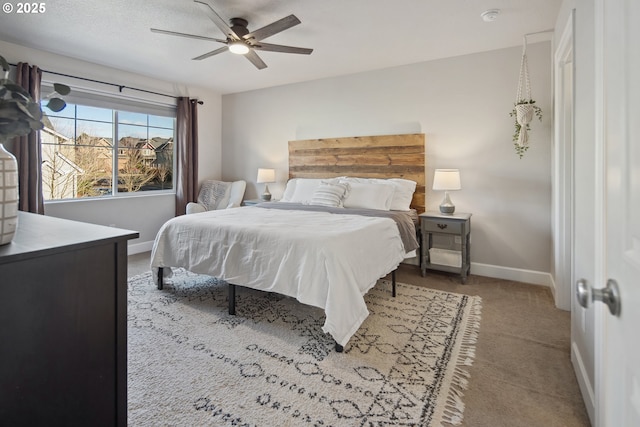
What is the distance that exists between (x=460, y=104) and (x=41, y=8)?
4.07 m

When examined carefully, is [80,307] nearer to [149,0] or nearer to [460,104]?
[149,0]

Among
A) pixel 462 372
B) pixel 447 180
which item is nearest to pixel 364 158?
pixel 447 180

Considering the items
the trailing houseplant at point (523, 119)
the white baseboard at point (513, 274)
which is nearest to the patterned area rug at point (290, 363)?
the white baseboard at point (513, 274)

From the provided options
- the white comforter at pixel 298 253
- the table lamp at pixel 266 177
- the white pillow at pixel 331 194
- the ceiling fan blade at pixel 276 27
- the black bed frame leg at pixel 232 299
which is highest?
the ceiling fan blade at pixel 276 27

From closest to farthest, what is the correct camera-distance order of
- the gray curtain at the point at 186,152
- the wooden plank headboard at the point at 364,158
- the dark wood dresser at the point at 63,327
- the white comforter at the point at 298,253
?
the dark wood dresser at the point at 63,327, the white comforter at the point at 298,253, the wooden plank headboard at the point at 364,158, the gray curtain at the point at 186,152

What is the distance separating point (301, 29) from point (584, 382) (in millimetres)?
3306

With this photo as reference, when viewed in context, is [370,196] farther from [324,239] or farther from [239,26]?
[239,26]

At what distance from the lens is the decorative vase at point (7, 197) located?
822mm

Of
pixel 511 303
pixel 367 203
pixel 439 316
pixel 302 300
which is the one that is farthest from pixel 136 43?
pixel 511 303

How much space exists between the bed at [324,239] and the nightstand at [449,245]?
22 cm

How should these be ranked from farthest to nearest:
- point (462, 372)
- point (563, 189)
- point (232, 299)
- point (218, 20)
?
point (563, 189) < point (232, 299) < point (218, 20) < point (462, 372)

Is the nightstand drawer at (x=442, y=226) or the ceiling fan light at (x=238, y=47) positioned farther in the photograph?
the nightstand drawer at (x=442, y=226)

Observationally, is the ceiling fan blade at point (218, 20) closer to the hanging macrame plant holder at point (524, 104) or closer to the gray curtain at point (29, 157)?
the gray curtain at point (29, 157)

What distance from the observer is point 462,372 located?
6.15 ft
